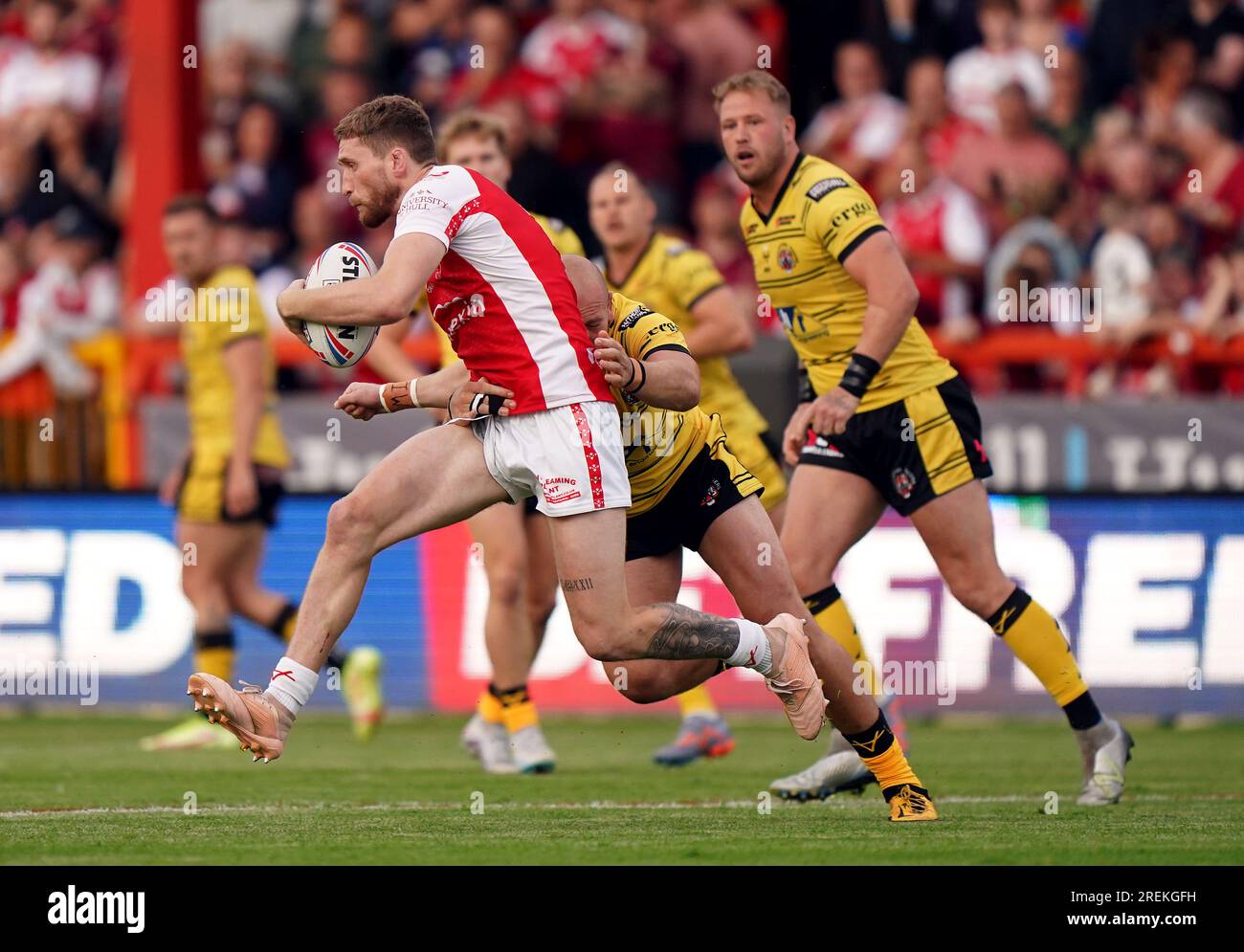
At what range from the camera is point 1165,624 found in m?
12.0

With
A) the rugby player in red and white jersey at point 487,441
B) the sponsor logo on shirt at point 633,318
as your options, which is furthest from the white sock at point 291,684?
the sponsor logo on shirt at point 633,318

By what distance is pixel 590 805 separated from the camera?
8273 millimetres

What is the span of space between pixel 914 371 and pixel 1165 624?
4242 millimetres

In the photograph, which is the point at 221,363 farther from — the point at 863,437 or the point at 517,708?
the point at 863,437

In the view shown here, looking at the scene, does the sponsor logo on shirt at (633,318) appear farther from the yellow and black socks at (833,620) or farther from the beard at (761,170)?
the yellow and black socks at (833,620)

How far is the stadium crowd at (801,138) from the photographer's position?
1448 centimetres

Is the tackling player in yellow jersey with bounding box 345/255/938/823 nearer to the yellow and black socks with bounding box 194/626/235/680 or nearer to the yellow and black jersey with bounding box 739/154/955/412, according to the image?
the yellow and black jersey with bounding box 739/154/955/412

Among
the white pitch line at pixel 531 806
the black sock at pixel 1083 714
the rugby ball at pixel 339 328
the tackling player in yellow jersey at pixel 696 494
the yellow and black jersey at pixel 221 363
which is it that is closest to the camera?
the rugby ball at pixel 339 328

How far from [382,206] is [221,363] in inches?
186

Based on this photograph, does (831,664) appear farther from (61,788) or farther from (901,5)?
(901,5)

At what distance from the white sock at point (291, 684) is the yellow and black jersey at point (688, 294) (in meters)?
3.74

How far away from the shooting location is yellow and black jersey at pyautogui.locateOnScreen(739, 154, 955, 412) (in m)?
8.25

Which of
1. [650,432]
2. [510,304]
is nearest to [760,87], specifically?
[650,432]
